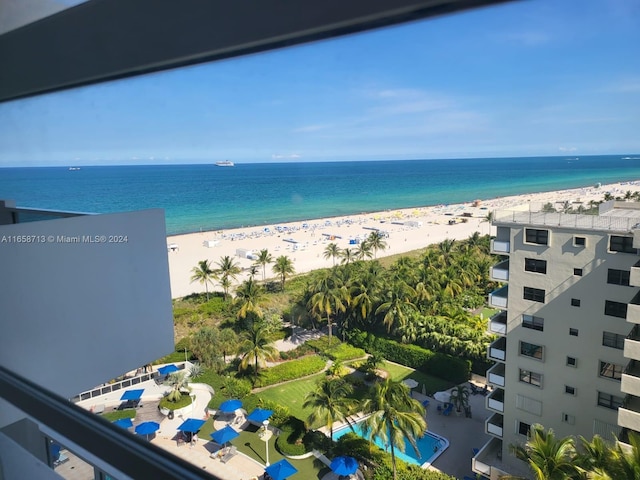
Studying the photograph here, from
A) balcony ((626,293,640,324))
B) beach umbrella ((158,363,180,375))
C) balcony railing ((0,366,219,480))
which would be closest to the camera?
balcony railing ((0,366,219,480))

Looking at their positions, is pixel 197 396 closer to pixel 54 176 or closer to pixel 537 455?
pixel 537 455

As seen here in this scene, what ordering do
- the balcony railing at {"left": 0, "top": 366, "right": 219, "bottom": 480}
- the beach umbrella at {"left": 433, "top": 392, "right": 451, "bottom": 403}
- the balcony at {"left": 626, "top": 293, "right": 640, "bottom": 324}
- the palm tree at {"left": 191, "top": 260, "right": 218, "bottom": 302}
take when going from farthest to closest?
the palm tree at {"left": 191, "top": 260, "right": 218, "bottom": 302} < the beach umbrella at {"left": 433, "top": 392, "right": 451, "bottom": 403} < the balcony at {"left": 626, "top": 293, "right": 640, "bottom": 324} < the balcony railing at {"left": 0, "top": 366, "right": 219, "bottom": 480}

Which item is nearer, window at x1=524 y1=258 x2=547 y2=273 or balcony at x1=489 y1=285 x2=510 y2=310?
window at x1=524 y1=258 x2=547 y2=273

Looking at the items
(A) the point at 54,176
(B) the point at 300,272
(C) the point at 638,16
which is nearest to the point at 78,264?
(C) the point at 638,16

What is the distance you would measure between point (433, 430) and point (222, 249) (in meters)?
9.56

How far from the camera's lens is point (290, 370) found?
249 inches

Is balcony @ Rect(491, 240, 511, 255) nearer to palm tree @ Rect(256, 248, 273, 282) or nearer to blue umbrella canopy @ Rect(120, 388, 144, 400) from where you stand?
blue umbrella canopy @ Rect(120, 388, 144, 400)

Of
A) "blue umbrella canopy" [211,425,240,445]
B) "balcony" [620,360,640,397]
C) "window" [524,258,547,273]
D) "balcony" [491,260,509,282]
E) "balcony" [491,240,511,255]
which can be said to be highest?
"balcony" [491,240,511,255]

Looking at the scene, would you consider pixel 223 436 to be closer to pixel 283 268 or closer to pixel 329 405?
pixel 329 405

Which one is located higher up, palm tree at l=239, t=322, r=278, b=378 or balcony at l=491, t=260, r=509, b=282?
balcony at l=491, t=260, r=509, b=282

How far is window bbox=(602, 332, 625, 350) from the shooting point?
13.8 ft

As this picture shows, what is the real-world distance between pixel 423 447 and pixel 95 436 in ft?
16.7

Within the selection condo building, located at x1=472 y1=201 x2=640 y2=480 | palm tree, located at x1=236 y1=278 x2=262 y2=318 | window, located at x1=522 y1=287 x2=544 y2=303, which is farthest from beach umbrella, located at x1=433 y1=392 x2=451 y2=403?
palm tree, located at x1=236 y1=278 x2=262 y2=318

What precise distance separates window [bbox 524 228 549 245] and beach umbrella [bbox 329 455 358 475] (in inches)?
113
